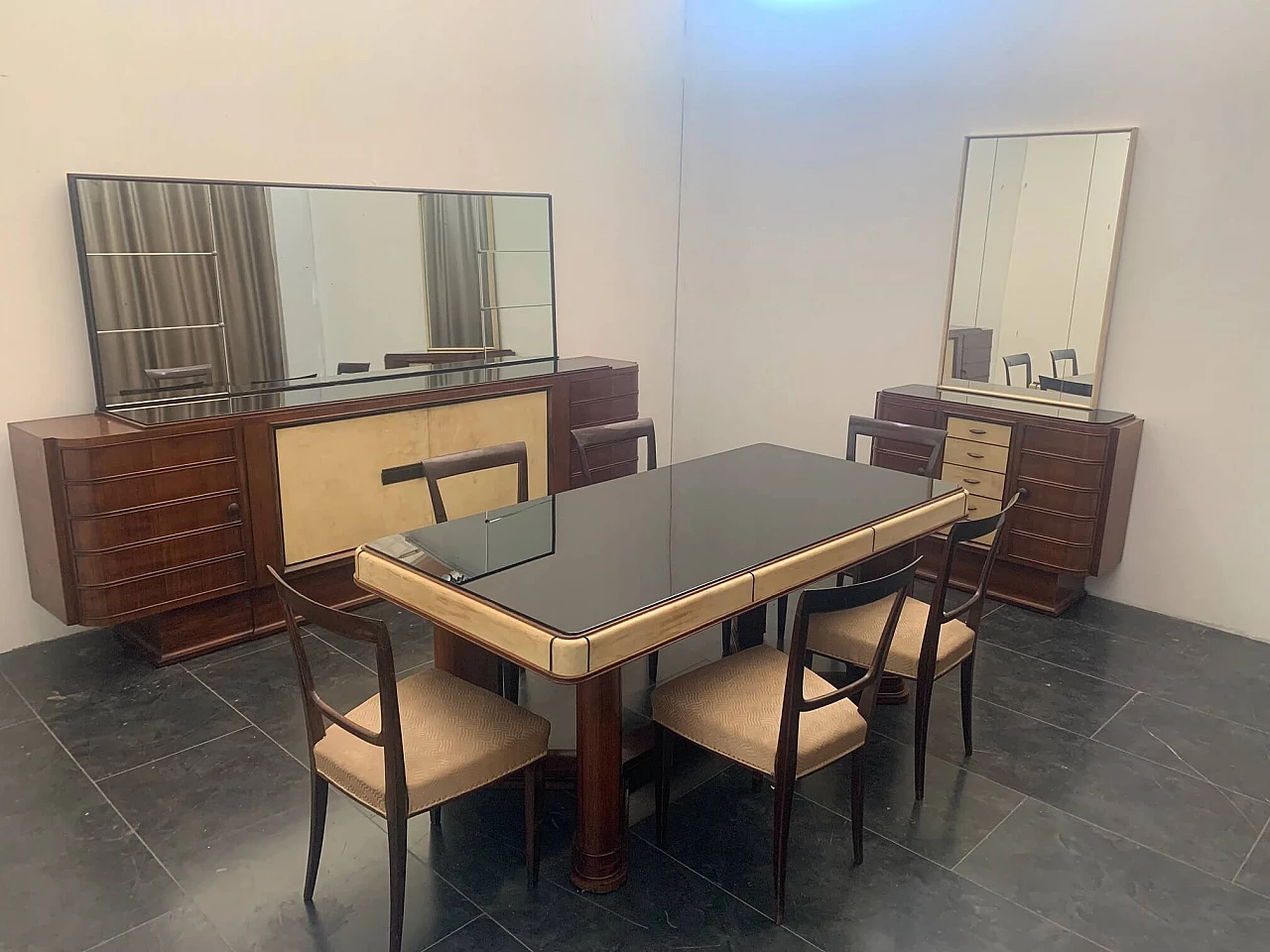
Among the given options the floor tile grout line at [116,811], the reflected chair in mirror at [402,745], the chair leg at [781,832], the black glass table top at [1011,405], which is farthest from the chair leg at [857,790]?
the black glass table top at [1011,405]

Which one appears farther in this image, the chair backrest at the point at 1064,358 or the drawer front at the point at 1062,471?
the chair backrest at the point at 1064,358

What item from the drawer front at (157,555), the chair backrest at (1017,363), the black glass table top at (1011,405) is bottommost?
the drawer front at (157,555)

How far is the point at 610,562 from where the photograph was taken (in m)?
2.18

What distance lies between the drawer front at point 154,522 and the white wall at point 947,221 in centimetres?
294

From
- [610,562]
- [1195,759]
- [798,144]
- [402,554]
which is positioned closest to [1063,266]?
[798,144]

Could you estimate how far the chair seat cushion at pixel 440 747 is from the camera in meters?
1.89

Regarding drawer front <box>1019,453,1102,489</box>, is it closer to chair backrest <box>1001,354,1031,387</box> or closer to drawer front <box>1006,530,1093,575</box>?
drawer front <box>1006,530,1093,575</box>

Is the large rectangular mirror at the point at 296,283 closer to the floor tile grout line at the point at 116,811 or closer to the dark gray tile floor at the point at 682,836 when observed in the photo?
the floor tile grout line at the point at 116,811

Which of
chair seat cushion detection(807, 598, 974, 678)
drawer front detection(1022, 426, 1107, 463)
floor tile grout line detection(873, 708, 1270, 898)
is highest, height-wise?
drawer front detection(1022, 426, 1107, 463)

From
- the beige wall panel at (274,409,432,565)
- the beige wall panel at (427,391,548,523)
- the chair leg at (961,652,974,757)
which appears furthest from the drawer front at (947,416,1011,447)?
the beige wall panel at (274,409,432,565)

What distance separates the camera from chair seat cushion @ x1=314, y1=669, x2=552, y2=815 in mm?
1894

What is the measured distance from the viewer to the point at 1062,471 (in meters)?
3.60

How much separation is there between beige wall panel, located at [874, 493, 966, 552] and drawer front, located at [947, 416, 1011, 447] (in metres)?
1.04

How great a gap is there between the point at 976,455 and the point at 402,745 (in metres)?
2.84
